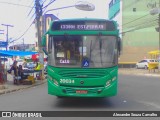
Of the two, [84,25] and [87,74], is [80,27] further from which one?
[87,74]

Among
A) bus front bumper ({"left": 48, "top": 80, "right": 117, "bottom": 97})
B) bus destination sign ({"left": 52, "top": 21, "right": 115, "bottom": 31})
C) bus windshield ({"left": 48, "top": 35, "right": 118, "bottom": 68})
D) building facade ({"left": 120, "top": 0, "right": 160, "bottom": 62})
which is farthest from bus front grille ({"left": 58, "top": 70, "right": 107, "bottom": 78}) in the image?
building facade ({"left": 120, "top": 0, "right": 160, "bottom": 62})

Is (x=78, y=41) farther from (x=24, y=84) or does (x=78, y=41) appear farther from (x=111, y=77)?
(x=24, y=84)

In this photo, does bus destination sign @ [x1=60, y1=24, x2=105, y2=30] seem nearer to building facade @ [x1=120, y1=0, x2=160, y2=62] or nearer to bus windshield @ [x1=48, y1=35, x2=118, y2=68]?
bus windshield @ [x1=48, y1=35, x2=118, y2=68]

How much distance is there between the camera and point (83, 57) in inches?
535

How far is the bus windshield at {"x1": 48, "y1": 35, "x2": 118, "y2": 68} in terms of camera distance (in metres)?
13.6

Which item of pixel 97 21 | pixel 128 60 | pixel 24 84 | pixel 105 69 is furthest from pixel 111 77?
pixel 128 60

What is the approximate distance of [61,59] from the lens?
1369 centimetres

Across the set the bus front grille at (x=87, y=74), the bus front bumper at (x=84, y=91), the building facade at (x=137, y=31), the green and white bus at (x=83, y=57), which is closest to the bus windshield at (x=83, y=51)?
the green and white bus at (x=83, y=57)

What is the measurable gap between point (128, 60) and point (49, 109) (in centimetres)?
5608

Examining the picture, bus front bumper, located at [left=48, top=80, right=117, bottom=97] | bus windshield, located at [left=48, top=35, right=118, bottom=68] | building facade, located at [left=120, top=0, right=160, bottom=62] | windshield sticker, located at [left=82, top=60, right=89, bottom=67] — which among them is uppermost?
building facade, located at [left=120, top=0, right=160, bottom=62]

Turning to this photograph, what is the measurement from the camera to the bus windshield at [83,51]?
13.6 m

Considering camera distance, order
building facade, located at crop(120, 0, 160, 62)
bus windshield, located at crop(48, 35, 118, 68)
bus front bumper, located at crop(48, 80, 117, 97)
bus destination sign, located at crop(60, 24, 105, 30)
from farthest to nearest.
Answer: building facade, located at crop(120, 0, 160, 62)
bus destination sign, located at crop(60, 24, 105, 30)
bus windshield, located at crop(48, 35, 118, 68)
bus front bumper, located at crop(48, 80, 117, 97)

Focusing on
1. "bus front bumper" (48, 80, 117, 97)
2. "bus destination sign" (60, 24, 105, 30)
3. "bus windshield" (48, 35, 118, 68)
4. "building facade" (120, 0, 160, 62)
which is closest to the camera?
"bus front bumper" (48, 80, 117, 97)

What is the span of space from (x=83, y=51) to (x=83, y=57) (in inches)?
8.9
